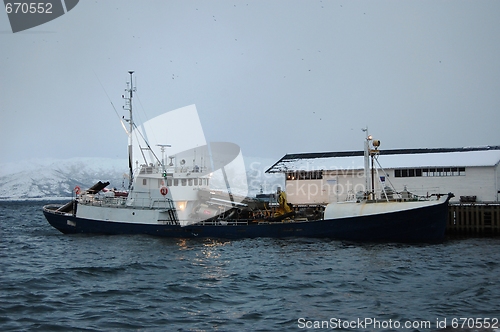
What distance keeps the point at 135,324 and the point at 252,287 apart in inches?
223

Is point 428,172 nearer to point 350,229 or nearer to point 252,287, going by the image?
point 350,229

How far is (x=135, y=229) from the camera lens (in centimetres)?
3291

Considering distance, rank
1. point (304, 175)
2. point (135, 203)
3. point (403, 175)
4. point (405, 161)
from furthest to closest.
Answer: point (304, 175) → point (405, 161) → point (403, 175) → point (135, 203)

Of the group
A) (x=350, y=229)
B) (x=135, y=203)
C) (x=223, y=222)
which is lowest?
(x=350, y=229)

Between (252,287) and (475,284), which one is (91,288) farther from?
(475,284)

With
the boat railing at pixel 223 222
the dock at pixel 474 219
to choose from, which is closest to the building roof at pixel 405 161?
the dock at pixel 474 219

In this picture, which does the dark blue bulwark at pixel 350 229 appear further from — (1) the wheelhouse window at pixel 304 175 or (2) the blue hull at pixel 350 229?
(1) the wheelhouse window at pixel 304 175

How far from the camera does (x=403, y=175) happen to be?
4066cm

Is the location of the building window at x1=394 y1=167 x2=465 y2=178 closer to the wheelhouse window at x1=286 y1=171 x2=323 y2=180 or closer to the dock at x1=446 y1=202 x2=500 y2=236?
the dock at x1=446 y1=202 x2=500 y2=236

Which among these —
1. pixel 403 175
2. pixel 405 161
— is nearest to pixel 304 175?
pixel 403 175

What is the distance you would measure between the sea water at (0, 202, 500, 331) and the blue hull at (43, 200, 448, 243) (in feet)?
3.07

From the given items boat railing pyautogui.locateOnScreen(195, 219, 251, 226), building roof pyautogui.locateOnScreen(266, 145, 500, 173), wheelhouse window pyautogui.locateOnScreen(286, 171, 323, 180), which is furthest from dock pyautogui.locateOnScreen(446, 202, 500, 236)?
boat railing pyautogui.locateOnScreen(195, 219, 251, 226)

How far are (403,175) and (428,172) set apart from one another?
2.01 m

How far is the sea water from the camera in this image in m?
13.9
